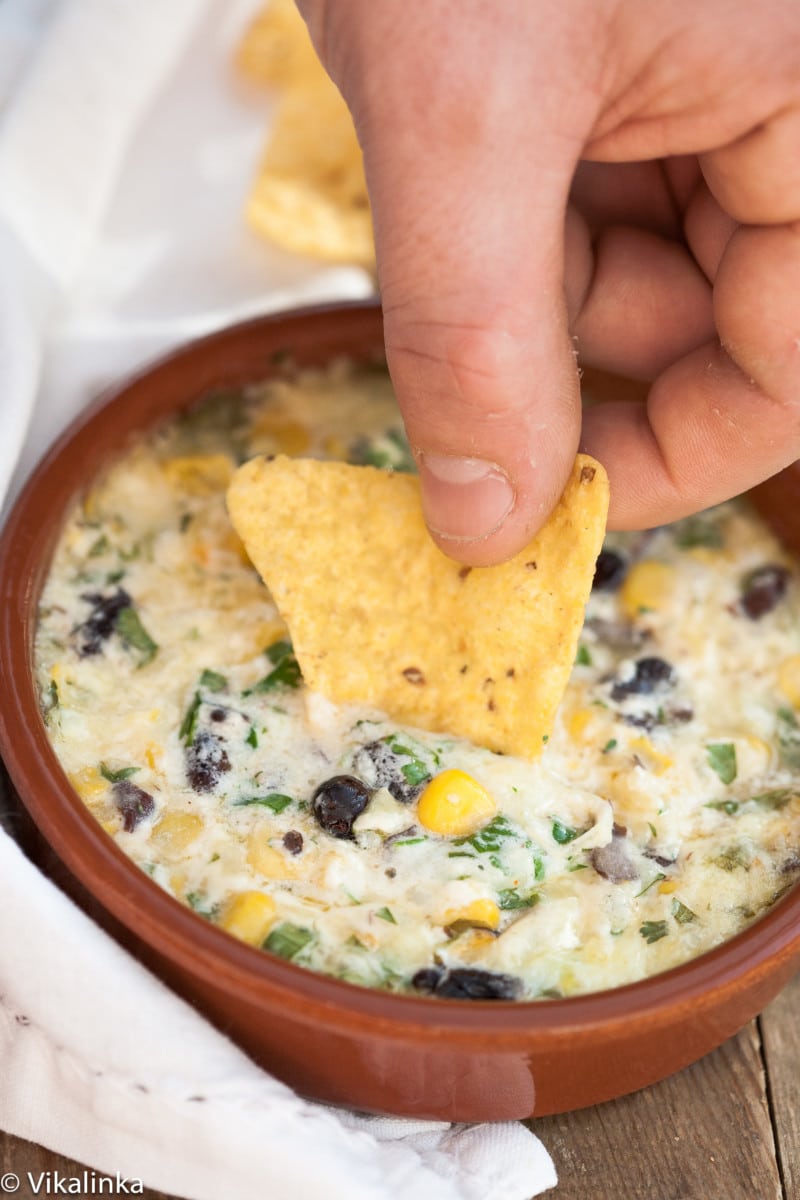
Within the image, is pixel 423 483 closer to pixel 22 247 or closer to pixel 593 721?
pixel 593 721

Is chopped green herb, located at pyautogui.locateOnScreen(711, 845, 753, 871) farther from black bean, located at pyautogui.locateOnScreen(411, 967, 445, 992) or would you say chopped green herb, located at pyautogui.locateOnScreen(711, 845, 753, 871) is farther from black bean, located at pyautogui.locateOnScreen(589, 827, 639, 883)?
black bean, located at pyautogui.locateOnScreen(411, 967, 445, 992)

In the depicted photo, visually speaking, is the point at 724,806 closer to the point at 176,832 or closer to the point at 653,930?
the point at 653,930

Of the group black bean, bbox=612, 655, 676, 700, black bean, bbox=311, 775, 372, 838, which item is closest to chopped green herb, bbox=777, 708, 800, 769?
black bean, bbox=612, 655, 676, 700

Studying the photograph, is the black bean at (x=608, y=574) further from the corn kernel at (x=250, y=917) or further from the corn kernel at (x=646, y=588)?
the corn kernel at (x=250, y=917)

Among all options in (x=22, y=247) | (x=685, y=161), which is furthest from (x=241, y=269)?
(x=685, y=161)

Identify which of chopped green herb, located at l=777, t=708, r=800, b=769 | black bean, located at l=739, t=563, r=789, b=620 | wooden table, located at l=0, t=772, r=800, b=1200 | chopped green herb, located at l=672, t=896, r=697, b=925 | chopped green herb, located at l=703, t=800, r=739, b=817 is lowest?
wooden table, located at l=0, t=772, r=800, b=1200

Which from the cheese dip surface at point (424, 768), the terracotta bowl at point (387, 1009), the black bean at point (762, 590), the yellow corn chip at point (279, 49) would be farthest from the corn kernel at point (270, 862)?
the yellow corn chip at point (279, 49)

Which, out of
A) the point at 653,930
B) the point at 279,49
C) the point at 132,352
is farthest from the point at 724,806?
the point at 279,49
